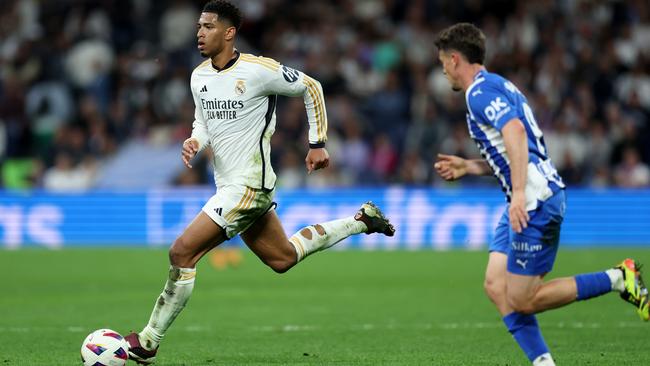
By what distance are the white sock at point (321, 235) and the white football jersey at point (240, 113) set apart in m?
0.58

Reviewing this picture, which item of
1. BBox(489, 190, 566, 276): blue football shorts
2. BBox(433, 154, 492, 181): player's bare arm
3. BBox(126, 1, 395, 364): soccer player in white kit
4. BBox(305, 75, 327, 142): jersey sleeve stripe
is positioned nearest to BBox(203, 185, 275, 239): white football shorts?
BBox(126, 1, 395, 364): soccer player in white kit

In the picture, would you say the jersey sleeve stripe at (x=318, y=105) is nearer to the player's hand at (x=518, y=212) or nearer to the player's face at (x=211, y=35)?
the player's face at (x=211, y=35)

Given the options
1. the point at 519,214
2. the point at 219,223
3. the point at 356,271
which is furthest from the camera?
the point at 356,271

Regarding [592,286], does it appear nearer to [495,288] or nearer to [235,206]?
[495,288]

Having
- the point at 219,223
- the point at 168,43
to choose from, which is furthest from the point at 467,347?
the point at 168,43

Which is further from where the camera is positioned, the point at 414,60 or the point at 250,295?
the point at 414,60

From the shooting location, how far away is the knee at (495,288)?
23.0 feet

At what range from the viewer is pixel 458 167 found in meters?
7.37

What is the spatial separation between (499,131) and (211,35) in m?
2.57

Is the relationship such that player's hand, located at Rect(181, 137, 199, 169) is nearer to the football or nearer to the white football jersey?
the white football jersey

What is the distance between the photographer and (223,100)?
8.36 m

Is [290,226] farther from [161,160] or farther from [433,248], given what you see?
[161,160]

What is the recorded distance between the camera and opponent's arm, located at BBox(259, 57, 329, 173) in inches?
333

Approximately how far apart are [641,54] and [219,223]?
1553 cm
